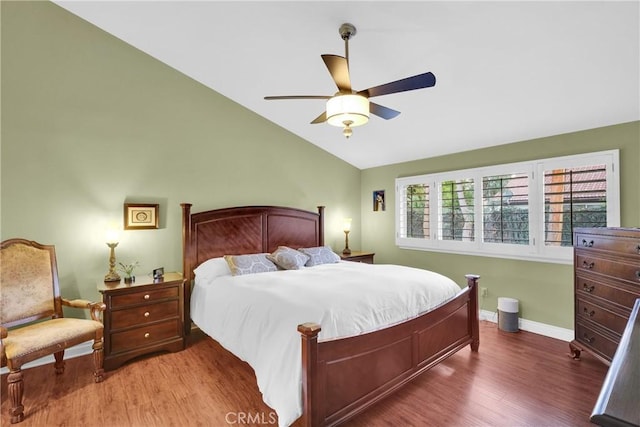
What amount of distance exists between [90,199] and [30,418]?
75.3 inches

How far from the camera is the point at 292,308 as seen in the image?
2.19 meters

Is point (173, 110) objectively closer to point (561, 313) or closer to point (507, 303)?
point (507, 303)

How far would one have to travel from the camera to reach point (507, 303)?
373 centimetres

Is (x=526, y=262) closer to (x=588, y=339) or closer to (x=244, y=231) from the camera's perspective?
(x=588, y=339)

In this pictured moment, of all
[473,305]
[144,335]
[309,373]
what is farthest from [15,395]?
[473,305]

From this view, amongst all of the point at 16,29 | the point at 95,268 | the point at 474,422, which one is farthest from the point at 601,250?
the point at 16,29

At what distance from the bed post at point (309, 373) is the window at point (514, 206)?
317 cm

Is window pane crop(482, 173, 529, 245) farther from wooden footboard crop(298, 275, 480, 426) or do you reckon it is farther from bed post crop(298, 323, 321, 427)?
bed post crop(298, 323, 321, 427)

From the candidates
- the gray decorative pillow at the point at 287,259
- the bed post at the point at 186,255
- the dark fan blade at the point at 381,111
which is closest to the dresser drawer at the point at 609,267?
the dark fan blade at the point at 381,111

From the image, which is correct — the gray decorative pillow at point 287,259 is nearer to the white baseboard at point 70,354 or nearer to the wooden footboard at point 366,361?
the wooden footboard at point 366,361

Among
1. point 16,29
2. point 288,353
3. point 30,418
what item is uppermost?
point 16,29

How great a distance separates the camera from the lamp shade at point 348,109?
2256mm

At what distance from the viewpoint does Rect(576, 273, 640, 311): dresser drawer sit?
7.87ft

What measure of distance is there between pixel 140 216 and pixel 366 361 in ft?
9.35
